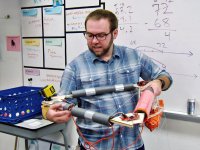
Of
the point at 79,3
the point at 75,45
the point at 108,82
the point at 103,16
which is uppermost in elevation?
the point at 79,3

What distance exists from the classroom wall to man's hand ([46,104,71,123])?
0.98 m

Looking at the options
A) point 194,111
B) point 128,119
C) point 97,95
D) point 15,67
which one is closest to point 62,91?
point 97,95

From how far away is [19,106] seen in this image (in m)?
2.29

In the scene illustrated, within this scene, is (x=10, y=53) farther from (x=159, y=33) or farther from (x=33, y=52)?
(x=159, y=33)

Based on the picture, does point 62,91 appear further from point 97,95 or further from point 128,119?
point 128,119

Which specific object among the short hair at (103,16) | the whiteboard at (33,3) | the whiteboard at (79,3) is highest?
the whiteboard at (33,3)

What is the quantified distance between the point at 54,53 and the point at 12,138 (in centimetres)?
126

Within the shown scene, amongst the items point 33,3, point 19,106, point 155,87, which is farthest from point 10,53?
point 155,87

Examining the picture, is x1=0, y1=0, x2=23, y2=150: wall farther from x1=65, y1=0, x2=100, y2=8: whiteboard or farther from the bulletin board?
x1=65, y1=0, x2=100, y2=8: whiteboard

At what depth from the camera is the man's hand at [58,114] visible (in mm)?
1312

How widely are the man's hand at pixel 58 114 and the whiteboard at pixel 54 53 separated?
1.28 metres

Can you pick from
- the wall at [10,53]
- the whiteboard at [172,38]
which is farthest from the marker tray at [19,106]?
the whiteboard at [172,38]

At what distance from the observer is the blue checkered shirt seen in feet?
5.16

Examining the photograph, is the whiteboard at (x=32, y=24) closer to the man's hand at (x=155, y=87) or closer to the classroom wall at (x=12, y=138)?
the classroom wall at (x=12, y=138)
